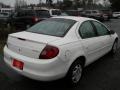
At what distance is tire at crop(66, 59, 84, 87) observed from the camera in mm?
4230

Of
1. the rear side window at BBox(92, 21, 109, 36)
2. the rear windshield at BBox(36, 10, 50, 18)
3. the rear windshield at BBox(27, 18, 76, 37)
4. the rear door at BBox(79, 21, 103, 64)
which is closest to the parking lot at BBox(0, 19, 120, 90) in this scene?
the rear door at BBox(79, 21, 103, 64)

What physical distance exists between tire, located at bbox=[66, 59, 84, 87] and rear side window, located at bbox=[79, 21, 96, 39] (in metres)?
0.68

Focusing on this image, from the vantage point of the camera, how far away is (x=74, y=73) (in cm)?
441

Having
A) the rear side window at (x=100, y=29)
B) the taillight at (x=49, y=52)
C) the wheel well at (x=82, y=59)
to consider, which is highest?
the rear side window at (x=100, y=29)

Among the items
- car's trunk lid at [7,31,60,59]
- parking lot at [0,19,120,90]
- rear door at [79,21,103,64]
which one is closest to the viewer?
car's trunk lid at [7,31,60,59]

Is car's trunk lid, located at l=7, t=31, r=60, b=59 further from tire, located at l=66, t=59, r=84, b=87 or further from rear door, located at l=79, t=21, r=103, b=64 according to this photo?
rear door, located at l=79, t=21, r=103, b=64

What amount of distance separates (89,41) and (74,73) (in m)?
0.92

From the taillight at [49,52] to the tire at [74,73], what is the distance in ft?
1.95

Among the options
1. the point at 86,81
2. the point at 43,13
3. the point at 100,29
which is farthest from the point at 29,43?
the point at 43,13

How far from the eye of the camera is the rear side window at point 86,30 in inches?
187

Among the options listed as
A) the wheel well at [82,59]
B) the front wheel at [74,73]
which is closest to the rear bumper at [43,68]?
the front wheel at [74,73]

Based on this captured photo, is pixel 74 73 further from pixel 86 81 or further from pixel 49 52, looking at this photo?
pixel 49 52

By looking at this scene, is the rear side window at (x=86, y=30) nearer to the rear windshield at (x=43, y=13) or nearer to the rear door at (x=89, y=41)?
the rear door at (x=89, y=41)

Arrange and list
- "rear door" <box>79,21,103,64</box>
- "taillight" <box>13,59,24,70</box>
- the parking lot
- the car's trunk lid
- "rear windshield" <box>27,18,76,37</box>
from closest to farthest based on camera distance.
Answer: the car's trunk lid
"taillight" <box>13,59,24,70</box>
the parking lot
"rear windshield" <box>27,18,76,37</box>
"rear door" <box>79,21,103,64</box>
